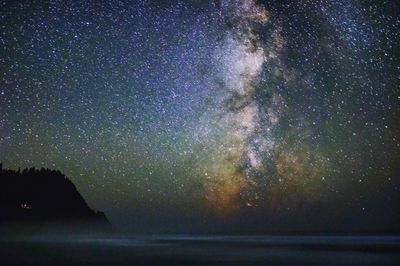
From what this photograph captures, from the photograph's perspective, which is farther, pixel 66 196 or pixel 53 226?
pixel 66 196

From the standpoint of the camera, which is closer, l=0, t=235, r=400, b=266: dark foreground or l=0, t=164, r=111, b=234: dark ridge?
l=0, t=235, r=400, b=266: dark foreground

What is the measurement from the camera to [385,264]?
19906 mm

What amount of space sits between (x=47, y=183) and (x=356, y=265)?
9333 cm

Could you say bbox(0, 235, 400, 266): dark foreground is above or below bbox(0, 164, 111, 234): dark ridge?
below

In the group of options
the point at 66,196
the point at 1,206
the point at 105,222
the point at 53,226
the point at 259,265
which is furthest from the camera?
the point at 105,222

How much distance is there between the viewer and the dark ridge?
8675 cm

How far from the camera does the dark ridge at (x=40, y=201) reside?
86.8 m

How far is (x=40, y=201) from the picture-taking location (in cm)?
9594

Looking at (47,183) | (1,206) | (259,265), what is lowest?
(259,265)

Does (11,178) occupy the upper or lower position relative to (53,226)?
upper

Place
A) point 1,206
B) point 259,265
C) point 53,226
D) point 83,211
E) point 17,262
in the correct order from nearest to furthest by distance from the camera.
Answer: point 17,262 → point 259,265 → point 1,206 → point 53,226 → point 83,211

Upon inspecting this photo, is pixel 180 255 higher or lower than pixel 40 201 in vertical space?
lower

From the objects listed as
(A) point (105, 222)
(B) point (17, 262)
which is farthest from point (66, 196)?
(B) point (17, 262)

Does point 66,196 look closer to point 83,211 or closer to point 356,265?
point 83,211
